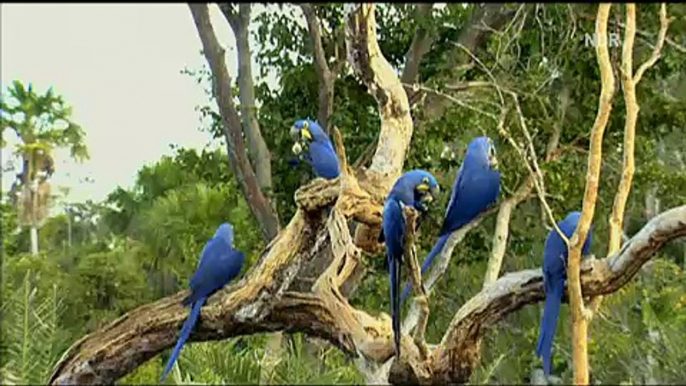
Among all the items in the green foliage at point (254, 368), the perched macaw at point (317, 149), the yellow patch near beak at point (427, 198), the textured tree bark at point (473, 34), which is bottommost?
the green foliage at point (254, 368)

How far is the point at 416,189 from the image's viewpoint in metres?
1.75

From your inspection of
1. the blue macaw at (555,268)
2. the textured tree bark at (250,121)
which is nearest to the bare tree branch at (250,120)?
the textured tree bark at (250,121)

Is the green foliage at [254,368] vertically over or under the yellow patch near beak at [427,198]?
under

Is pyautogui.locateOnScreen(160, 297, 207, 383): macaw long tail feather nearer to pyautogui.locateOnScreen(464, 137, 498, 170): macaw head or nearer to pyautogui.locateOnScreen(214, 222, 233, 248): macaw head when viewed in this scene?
pyautogui.locateOnScreen(214, 222, 233, 248): macaw head

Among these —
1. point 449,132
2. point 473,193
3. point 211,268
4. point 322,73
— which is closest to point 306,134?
point 211,268

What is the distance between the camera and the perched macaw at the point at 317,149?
242 centimetres

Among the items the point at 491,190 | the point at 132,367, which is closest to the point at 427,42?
the point at 491,190

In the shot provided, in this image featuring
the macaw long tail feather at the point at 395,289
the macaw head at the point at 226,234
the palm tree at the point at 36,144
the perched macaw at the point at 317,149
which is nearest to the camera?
the macaw long tail feather at the point at 395,289

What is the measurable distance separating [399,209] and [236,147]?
1841 mm

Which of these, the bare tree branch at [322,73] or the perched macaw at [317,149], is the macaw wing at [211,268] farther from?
the bare tree branch at [322,73]

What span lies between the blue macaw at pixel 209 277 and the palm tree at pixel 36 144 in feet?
7.98

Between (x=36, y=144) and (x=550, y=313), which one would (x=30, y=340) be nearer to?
(x=550, y=313)

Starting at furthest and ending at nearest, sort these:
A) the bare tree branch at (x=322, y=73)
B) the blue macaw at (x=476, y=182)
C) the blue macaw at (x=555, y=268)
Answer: the bare tree branch at (x=322, y=73)
the blue macaw at (x=476, y=182)
the blue macaw at (x=555, y=268)

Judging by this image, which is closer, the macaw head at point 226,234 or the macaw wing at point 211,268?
the macaw wing at point 211,268
